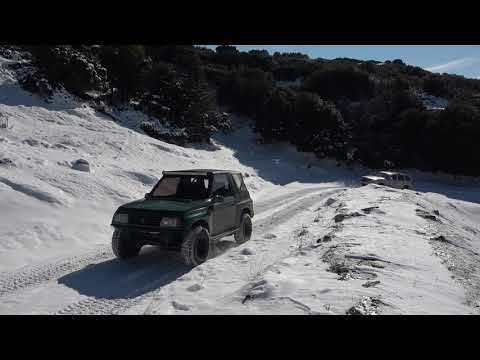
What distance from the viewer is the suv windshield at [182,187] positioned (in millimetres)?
7809

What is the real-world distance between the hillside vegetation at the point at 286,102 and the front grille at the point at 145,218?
1813 centimetres

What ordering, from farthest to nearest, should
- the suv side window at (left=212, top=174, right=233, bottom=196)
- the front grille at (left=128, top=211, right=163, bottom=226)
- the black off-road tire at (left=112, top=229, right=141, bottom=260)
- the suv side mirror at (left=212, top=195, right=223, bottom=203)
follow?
the suv side window at (left=212, top=174, right=233, bottom=196) < the suv side mirror at (left=212, top=195, right=223, bottom=203) < the black off-road tire at (left=112, top=229, right=141, bottom=260) < the front grille at (left=128, top=211, right=163, bottom=226)

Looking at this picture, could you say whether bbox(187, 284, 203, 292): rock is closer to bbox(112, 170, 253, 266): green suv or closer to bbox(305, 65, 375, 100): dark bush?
Answer: bbox(112, 170, 253, 266): green suv

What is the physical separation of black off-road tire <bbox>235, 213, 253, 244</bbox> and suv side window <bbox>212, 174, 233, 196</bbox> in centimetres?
85

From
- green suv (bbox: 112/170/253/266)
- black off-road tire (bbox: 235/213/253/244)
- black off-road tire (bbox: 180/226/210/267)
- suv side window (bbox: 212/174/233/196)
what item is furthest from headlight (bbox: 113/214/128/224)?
black off-road tire (bbox: 235/213/253/244)

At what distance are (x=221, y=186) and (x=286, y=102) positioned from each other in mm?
30215

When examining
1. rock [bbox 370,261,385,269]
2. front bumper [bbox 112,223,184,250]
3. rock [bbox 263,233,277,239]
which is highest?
front bumper [bbox 112,223,184,250]

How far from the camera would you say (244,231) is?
29.0 ft

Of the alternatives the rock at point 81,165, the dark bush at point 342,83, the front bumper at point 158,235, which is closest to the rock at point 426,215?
the front bumper at point 158,235

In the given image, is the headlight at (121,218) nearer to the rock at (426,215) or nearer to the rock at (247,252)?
the rock at (247,252)

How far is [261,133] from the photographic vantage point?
3616cm

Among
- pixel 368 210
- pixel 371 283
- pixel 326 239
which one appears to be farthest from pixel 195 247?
pixel 368 210

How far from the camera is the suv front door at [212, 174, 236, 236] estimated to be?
296 inches
